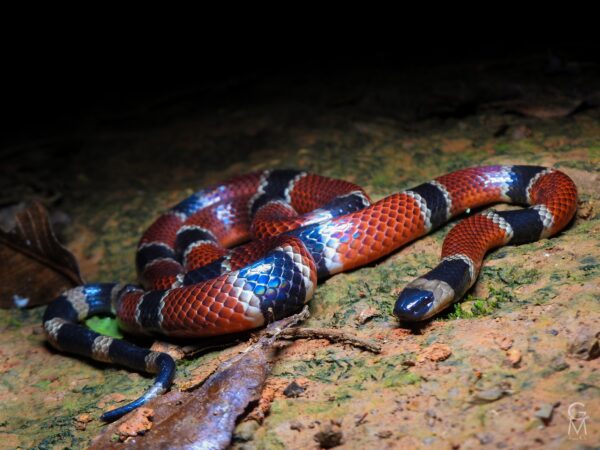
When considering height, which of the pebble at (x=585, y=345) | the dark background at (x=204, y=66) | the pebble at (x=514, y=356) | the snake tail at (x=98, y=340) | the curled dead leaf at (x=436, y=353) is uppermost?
the dark background at (x=204, y=66)

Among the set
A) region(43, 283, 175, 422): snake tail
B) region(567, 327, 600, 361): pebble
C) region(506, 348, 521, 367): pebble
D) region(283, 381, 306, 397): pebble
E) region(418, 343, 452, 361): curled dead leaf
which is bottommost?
region(43, 283, 175, 422): snake tail

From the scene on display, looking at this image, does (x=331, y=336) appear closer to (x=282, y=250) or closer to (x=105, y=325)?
(x=282, y=250)

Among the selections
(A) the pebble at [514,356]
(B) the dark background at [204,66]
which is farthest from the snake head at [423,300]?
(B) the dark background at [204,66]

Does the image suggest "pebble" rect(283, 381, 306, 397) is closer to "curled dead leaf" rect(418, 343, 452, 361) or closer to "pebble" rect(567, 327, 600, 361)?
"curled dead leaf" rect(418, 343, 452, 361)

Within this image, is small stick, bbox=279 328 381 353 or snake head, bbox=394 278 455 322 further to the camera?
snake head, bbox=394 278 455 322

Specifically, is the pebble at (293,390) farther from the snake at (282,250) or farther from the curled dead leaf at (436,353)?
the snake at (282,250)

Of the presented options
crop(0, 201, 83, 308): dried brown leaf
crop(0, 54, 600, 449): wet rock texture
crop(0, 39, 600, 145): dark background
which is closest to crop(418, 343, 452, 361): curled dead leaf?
crop(0, 54, 600, 449): wet rock texture

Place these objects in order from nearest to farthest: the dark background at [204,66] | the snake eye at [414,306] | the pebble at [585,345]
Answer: the pebble at [585,345], the snake eye at [414,306], the dark background at [204,66]
